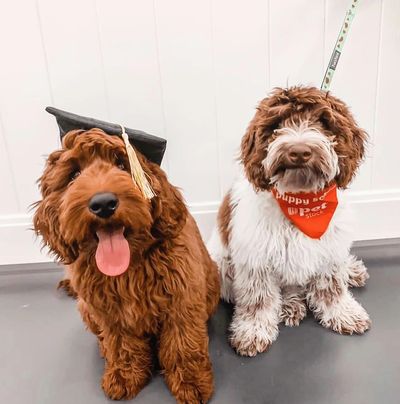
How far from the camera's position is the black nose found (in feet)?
3.55

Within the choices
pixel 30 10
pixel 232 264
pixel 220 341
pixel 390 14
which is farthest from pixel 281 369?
pixel 30 10

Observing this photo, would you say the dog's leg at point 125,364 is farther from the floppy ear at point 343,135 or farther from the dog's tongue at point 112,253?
the floppy ear at point 343,135

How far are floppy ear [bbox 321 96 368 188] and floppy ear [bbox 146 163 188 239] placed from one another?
0.47m

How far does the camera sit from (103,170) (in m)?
1.15

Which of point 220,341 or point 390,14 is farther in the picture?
point 390,14

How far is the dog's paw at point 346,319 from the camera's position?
5.51 feet

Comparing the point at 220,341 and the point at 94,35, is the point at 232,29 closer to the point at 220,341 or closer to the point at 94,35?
the point at 94,35

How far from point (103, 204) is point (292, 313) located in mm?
956

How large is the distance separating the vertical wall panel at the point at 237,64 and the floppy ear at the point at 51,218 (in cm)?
85

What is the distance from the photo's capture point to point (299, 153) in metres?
1.27

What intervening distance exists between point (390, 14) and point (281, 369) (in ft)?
4.55

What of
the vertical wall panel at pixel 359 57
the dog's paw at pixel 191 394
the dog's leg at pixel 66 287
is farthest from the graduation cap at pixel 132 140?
the vertical wall panel at pixel 359 57

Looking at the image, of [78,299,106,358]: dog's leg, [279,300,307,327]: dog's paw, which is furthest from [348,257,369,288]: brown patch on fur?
A: [78,299,106,358]: dog's leg

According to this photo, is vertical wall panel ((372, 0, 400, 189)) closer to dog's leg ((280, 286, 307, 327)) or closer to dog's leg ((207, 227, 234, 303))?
dog's leg ((280, 286, 307, 327))
